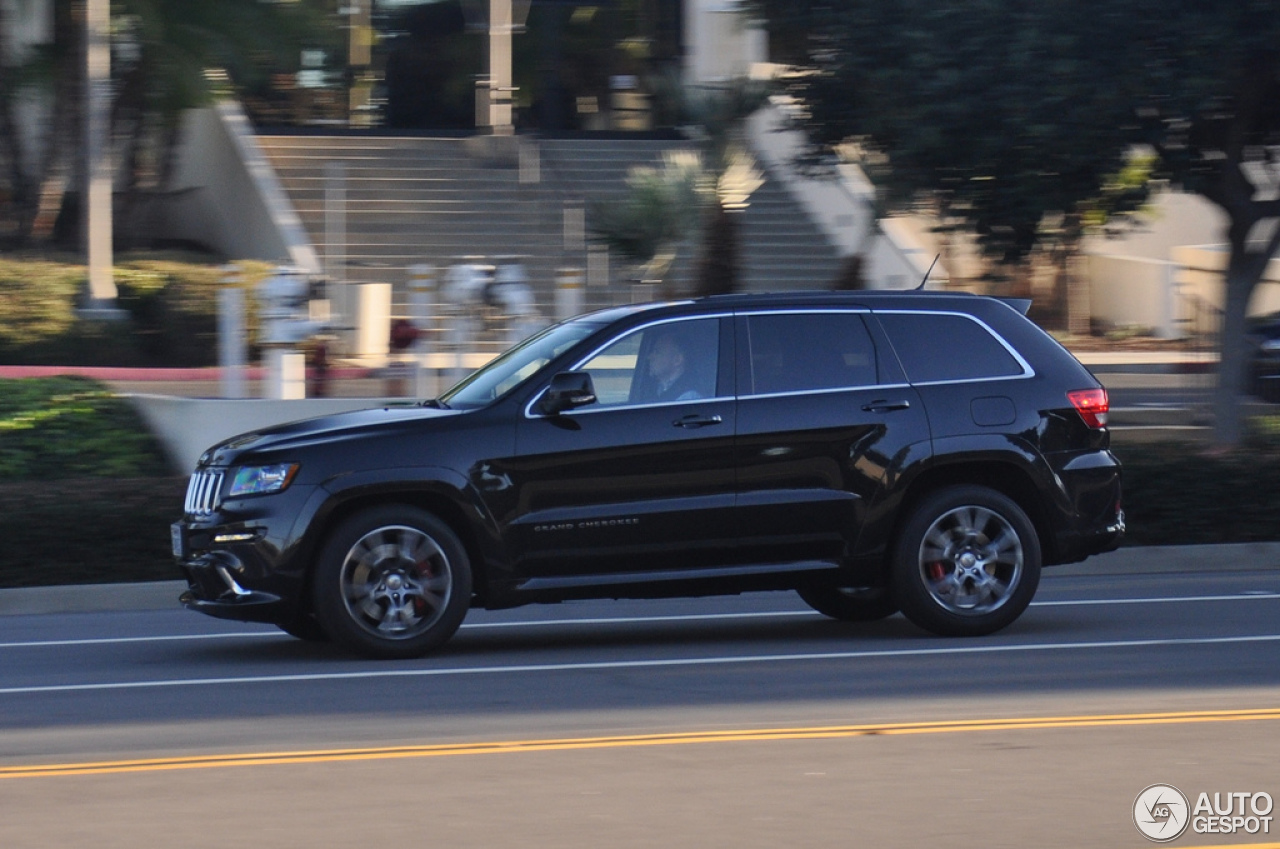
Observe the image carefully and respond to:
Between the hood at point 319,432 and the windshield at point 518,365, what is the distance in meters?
0.25

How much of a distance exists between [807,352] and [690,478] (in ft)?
3.23

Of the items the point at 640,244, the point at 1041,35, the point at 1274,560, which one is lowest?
the point at 1274,560

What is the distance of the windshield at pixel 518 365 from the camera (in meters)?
9.40

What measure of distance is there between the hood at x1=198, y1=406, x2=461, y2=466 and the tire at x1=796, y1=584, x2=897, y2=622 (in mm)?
2646

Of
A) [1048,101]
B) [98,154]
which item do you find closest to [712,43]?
[98,154]

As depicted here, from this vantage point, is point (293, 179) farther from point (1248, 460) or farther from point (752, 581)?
point (752, 581)

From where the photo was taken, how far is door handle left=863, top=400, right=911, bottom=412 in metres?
9.50

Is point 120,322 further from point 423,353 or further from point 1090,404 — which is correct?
point 1090,404

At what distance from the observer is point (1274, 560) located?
1320 cm

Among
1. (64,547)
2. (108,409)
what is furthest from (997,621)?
(108,409)

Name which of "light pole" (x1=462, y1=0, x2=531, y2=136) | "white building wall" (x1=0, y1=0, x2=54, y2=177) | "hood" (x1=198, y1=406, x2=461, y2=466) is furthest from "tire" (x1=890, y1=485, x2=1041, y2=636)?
"light pole" (x1=462, y1=0, x2=531, y2=136)

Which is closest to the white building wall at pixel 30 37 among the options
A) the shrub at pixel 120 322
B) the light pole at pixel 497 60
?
the shrub at pixel 120 322

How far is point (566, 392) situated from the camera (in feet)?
29.8

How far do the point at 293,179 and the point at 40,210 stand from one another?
4354 millimetres
